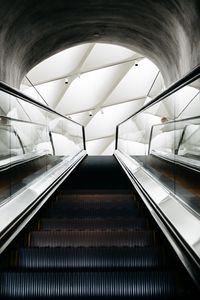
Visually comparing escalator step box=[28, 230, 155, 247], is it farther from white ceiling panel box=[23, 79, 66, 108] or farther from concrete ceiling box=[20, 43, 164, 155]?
white ceiling panel box=[23, 79, 66, 108]

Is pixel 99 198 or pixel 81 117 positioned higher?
pixel 81 117

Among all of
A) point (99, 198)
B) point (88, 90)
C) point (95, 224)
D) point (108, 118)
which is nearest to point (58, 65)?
point (88, 90)

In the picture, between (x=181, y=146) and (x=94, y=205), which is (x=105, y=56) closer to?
(x=94, y=205)

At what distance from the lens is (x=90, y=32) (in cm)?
1330

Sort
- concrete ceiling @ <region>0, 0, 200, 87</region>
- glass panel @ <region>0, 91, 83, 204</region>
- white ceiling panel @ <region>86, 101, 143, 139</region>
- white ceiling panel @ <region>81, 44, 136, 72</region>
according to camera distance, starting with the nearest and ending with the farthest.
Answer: glass panel @ <region>0, 91, 83, 204</region>
concrete ceiling @ <region>0, 0, 200, 87</region>
white ceiling panel @ <region>81, 44, 136, 72</region>
white ceiling panel @ <region>86, 101, 143, 139</region>

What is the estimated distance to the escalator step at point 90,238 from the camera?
3930 millimetres

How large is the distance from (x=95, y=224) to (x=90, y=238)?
74 cm

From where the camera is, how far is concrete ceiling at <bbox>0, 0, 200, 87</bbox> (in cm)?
927

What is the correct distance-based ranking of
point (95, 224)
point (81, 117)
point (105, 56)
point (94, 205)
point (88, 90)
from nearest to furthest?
point (95, 224)
point (94, 205)
point (105, 56)
point (88, 90)
point (81, 117)

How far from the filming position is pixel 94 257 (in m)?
3.37

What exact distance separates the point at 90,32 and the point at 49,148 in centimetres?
658

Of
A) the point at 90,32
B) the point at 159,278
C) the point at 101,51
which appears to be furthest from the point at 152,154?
the point at 101,51

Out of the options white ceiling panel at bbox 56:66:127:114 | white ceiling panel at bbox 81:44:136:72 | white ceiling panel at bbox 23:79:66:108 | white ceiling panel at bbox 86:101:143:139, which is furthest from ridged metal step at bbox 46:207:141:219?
white ceiling panel at bbox 86:101:143:139

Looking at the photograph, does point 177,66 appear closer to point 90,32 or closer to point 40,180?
point 90,32
